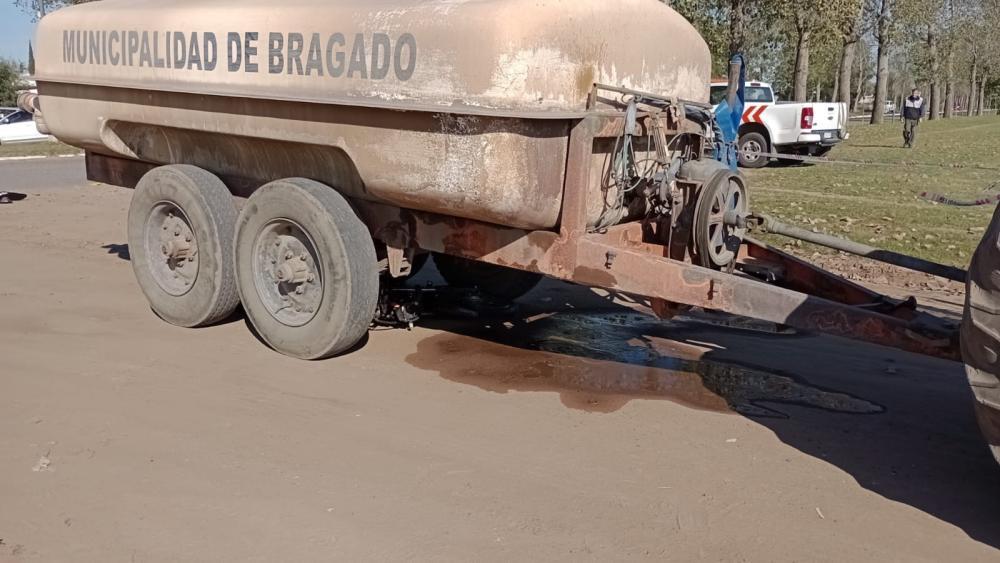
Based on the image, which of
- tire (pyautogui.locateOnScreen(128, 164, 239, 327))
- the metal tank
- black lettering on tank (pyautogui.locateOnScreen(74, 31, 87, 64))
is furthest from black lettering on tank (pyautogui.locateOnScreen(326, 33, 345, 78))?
black lettering on tank (pyautogui.locateOnScreen(74, 31, 87, 64))

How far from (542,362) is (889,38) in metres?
31.4

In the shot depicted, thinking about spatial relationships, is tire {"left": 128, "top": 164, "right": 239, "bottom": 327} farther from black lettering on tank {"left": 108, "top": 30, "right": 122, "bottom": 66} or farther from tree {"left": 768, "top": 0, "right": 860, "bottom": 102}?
tree {"left": 768, "top": 0, "right": 860, "bottom": 102}

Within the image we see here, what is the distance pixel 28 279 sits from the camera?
7.83 meters

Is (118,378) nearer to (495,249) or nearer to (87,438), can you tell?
(87,438)

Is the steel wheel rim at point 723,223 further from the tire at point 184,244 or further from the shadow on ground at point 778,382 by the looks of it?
the tire at point 184,244

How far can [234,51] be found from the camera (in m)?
5.79

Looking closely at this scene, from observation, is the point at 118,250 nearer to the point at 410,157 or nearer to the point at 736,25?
the point at 410,157

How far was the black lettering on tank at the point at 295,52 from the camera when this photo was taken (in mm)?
5425

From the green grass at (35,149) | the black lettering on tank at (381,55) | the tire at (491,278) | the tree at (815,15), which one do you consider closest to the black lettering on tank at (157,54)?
the black lettering on tank at (381,55)

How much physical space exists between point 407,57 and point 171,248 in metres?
2.53

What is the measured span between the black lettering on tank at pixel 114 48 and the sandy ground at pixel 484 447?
5.73 ft

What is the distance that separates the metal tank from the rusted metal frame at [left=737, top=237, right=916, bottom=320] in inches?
41.2

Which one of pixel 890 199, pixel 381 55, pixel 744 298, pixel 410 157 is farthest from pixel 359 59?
pixel 890 199

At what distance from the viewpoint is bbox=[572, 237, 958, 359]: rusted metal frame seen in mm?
4164
